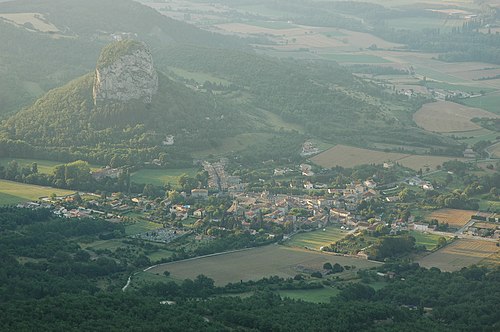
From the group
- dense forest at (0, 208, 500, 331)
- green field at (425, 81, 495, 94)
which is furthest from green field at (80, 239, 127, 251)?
green field at (425, 81, 495, 94)

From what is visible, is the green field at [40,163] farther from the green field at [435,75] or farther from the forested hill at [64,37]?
the green field at [435,75]

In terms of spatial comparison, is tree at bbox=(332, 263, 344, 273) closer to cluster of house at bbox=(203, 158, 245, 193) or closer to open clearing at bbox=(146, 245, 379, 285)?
open clearing at bbox=(146, 245, 379, 285)

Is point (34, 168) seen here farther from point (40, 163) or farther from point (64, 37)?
point (64, 37)

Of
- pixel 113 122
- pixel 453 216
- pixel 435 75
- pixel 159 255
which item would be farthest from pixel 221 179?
pixel 435 75

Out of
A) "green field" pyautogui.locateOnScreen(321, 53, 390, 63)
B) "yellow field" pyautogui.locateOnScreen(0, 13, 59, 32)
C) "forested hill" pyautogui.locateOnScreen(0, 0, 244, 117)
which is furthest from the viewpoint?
"green field" pyautogui.locateOnScreen(321, 53, 390, 63)

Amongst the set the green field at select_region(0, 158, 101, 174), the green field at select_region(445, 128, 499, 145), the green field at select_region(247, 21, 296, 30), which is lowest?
the green field at select_region(247, 21, 296, 30)

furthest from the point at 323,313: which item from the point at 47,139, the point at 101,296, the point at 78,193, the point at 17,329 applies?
Result: the point at 47,139

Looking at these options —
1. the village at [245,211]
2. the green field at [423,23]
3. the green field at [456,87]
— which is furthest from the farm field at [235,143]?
the green field at [423,23]
